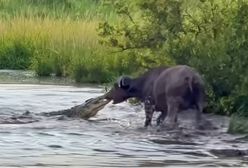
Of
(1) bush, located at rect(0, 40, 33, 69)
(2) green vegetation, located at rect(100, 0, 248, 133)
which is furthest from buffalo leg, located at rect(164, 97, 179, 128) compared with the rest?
(1) bush, located at rect(0, 40, 33, 69)

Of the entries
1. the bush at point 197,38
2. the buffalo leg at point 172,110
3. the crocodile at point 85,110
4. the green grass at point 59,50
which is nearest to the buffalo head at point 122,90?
the crocodile at point 85,110

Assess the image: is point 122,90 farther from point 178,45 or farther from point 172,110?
point 178,45

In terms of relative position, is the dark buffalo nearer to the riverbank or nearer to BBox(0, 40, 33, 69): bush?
the riverbank

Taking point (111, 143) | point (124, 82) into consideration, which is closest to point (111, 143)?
point (111, 143)

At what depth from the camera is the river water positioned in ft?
38.2

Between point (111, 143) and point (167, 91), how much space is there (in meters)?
1.83

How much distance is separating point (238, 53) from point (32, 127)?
3.65 meters

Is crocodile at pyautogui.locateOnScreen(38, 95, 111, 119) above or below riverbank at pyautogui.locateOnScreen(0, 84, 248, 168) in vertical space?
above

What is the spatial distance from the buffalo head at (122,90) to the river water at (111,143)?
37cm

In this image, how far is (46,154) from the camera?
39.8 feet

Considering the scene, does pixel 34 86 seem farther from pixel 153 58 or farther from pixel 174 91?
pixel 174 91

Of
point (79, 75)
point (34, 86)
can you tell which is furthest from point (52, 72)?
point (34, 86)

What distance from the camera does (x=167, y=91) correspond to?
1482 centimetres

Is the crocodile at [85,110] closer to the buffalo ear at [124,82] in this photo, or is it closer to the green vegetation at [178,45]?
the buffalo ear at [124,82]
